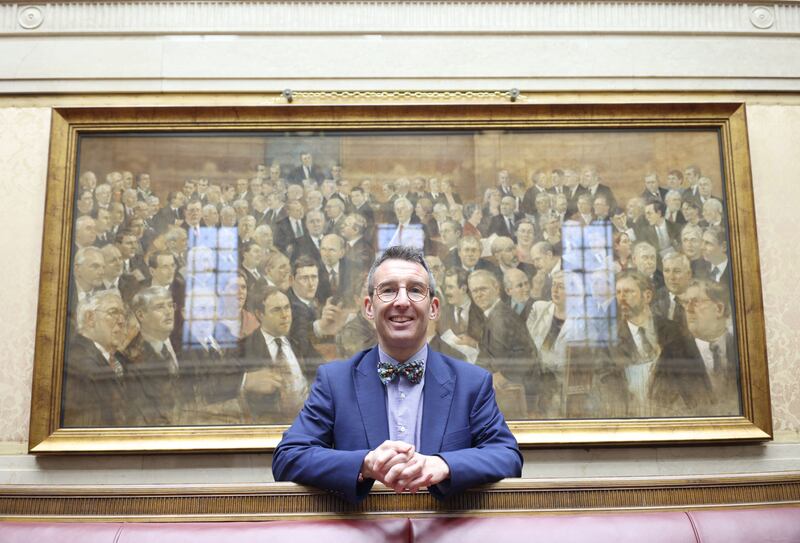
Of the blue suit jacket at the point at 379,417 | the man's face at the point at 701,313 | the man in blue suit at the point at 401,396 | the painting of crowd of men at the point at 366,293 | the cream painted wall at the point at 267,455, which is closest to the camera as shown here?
the blue suit jacket at the point at 379,417

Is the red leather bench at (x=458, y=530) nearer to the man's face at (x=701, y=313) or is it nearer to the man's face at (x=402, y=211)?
the man's face at (x=701, y=313)

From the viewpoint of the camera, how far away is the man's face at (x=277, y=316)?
5.16m

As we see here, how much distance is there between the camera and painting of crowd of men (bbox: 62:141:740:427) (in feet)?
16.7

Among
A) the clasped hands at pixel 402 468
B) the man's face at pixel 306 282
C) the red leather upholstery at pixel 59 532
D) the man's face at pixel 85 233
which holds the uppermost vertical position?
the man's face at pixel 85 233

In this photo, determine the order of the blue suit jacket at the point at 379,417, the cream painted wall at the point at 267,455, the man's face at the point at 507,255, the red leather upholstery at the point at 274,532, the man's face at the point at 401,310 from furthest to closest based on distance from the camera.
A: the man's face at the point at 507,255 < the cream painted wall at the point at 267,455 < the man's face at the point at 401,310 < the blue suit jacket at the point at 379,417 < the red leather upholstery at the point at 274,532

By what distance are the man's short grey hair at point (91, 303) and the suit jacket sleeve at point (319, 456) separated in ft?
9.35

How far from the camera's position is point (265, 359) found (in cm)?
512

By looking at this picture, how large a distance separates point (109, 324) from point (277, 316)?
129cm

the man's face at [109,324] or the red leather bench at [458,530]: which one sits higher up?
the man's face at [109,324]

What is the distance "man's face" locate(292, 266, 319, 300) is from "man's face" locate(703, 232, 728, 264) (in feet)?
10.1

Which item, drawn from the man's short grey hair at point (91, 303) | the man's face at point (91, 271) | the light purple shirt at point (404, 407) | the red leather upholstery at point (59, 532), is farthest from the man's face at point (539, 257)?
the red leather upholstery at point (59, 532)

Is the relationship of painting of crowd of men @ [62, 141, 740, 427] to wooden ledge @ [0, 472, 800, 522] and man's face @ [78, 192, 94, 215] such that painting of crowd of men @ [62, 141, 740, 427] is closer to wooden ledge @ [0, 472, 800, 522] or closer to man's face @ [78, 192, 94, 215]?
man's face @ [78, 192, 94, 215]

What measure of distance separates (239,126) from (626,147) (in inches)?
124

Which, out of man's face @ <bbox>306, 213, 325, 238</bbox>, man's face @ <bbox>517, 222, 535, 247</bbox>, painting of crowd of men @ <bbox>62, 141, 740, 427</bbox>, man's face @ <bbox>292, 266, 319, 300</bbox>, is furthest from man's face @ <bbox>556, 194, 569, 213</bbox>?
man's face @ <bbox>292, 266, 319, 300</bbox>
